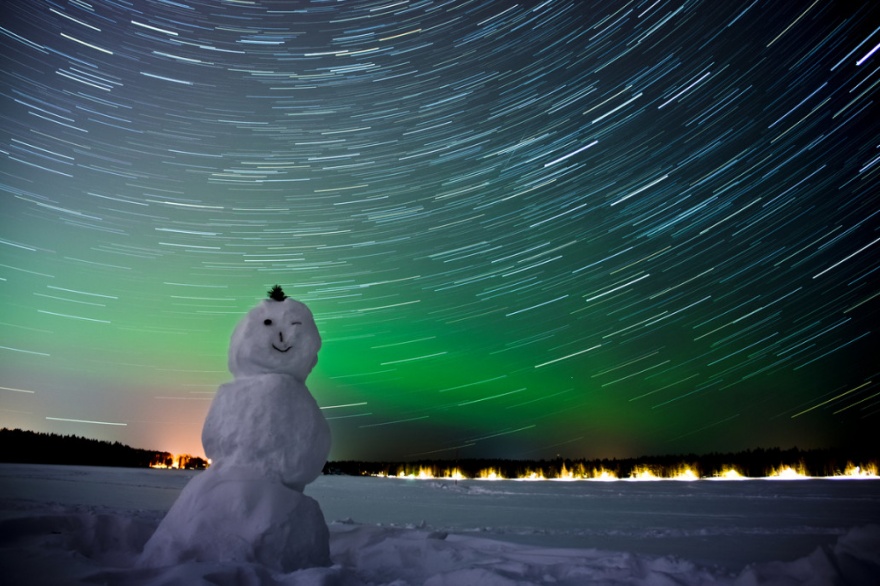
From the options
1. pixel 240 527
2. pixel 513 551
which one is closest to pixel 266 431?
pixel 240 527

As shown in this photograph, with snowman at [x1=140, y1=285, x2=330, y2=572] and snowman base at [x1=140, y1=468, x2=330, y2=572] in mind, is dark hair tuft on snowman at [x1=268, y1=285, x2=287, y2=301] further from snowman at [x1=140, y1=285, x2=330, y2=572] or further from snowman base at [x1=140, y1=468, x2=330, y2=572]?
snowman base at [x1=140, y1=468, x2=330, y2=572]

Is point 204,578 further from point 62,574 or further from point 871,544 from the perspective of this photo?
point 871,544

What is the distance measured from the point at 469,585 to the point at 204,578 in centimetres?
311

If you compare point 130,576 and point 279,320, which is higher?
point 279,320

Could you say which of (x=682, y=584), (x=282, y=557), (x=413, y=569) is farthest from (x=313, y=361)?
(x=682, y=584)

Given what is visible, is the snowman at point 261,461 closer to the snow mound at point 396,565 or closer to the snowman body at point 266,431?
the snowman body at point 266,431

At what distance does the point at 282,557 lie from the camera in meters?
7.37

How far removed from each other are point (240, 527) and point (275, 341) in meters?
2.99

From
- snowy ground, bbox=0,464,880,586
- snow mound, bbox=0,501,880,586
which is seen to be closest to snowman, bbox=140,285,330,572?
Answer: snow mound, bbox=0,501,880,586

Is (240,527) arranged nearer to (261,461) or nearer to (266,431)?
(261,461)

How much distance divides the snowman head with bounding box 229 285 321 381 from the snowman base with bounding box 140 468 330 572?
178 centimetres

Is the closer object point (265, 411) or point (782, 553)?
point (265, 411)

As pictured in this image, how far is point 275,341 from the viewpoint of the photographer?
8.97 metres

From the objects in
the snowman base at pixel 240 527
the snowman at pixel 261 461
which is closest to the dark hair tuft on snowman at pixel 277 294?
the snowman at pixel 261 461
